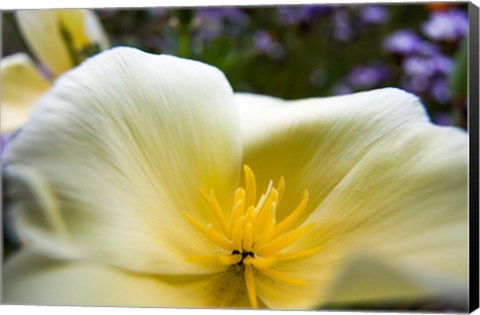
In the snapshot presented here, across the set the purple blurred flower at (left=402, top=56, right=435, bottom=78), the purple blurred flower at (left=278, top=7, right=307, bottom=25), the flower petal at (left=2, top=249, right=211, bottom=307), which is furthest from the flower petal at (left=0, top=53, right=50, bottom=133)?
the purple blurred flower at (left=402, top=56, right=435, bottom=78)

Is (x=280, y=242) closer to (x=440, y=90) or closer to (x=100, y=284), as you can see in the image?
(x=100, y=284)

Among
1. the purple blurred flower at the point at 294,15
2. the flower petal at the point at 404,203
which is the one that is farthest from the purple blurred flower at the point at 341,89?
the flower petal at the point at 404,203

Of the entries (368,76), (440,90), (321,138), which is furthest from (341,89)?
(321,138)

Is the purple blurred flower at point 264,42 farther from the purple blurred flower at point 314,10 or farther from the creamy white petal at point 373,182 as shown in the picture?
the creamy white petal at point 373,182

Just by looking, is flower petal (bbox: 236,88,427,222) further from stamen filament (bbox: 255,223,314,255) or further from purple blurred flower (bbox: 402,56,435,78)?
purple blurred flower (bbox: 402,56,435,78)

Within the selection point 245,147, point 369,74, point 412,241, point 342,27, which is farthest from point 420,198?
point 342,27

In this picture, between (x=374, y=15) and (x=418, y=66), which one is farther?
(x=374, y=15)
